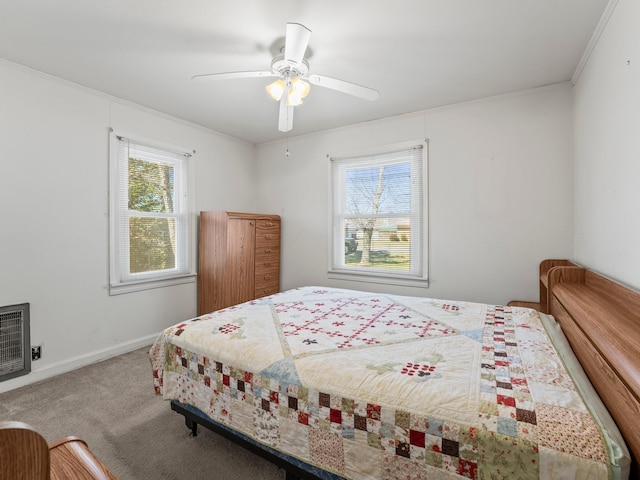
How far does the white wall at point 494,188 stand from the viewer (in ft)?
8.67

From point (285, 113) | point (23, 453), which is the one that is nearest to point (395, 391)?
point (23, 453)

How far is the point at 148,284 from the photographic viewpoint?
3.21 meters

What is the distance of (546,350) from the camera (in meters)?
1.42

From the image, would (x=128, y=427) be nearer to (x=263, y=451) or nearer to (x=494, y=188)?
(x=263, y=451)

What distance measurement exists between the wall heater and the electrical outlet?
30 millimetres

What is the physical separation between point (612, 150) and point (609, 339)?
4.28ft

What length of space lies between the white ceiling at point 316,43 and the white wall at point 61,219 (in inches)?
9.6

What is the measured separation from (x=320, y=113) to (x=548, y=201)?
2.33 meters

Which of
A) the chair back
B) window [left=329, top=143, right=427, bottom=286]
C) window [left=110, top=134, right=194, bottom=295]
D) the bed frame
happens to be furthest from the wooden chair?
window [left=329, top=143, right=427, bottom=286]

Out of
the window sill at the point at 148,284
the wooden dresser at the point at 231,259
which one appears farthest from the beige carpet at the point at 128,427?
the wooden dresser at the point at 231,259

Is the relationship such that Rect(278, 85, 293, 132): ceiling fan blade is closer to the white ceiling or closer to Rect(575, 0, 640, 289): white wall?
the white ceiling

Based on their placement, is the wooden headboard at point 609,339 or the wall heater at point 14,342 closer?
the wooden headboard at point 609,339

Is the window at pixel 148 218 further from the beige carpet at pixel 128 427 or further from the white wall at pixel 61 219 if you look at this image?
the beige carpet at pixel 128 427

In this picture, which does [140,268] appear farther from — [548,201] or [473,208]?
[548,201]
